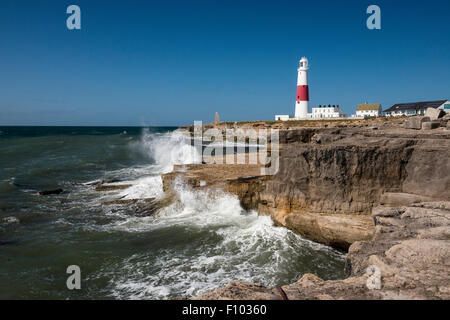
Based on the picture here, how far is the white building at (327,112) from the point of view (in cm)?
6049

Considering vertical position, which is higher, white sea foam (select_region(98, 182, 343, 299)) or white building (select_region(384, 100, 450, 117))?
white building (select_region(384, 100, 450, 117))

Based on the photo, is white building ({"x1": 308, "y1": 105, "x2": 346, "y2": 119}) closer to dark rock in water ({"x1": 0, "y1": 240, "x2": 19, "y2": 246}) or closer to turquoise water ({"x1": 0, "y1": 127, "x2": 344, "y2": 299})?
turquoise water ({"x1": 0, "y1": 127, "x2": 344, "y2": 299})

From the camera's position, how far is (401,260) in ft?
11.5

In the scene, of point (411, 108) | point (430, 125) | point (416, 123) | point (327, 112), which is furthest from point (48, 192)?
point (411, 108)

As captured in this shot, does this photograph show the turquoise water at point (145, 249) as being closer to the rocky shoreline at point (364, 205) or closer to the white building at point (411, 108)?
the rocky shoreline at point (364, 205)

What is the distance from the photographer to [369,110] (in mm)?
63156

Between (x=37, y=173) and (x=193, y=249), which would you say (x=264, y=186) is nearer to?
(x=193, y=249)

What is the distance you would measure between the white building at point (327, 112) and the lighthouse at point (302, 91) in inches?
308

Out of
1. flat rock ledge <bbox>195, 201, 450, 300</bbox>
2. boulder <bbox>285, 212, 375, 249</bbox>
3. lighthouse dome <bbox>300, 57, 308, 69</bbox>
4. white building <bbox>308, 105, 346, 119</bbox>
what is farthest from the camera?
white building <bbox>308, 105, 346, 119</bbox>

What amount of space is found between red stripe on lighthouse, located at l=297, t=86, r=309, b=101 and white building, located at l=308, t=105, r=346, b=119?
8.40 meters

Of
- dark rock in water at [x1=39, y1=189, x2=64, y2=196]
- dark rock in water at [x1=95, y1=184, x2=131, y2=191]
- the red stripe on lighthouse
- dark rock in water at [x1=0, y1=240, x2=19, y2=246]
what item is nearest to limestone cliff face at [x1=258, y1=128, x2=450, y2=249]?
dark rock in water at [x1=0, y1=240, x2=19, y2=246]

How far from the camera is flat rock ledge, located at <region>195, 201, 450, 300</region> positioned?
2916 millimetres

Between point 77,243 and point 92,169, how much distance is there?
15.3 meters
